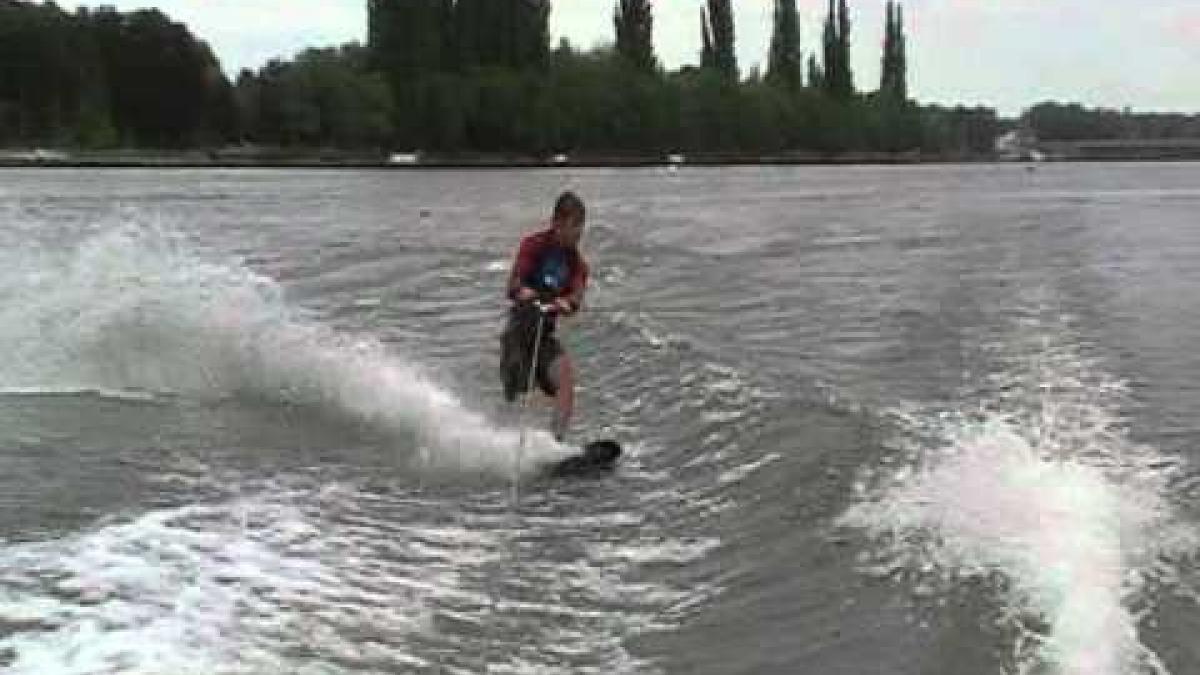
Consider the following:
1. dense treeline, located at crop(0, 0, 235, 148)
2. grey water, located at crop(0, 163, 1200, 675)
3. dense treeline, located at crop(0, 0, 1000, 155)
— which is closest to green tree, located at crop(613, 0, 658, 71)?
dense treeline, located at crop(0, 0, 1000, 155)

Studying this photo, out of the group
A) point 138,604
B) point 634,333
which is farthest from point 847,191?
point 138,604

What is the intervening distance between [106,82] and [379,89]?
63.0 ft

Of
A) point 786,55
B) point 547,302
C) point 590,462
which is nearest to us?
point 590,462

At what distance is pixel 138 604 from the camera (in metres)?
7.39

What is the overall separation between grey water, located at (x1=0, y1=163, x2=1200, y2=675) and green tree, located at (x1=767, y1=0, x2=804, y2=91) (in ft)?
460

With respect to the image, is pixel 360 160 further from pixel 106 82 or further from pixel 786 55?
pixel 786 55

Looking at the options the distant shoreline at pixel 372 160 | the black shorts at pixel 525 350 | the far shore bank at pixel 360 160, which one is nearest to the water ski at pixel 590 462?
the black shorts at pixel 525 350

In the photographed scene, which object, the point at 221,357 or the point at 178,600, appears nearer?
the point at 178,600

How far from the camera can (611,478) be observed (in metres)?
11.6

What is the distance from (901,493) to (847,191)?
6264 centimetres

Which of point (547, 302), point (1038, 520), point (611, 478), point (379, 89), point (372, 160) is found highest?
point (379, 89)

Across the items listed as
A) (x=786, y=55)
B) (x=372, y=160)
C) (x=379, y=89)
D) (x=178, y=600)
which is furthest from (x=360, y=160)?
(x=178, y=600)

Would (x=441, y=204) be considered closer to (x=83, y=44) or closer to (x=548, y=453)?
(x=548, y=453)

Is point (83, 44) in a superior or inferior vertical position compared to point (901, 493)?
superior
